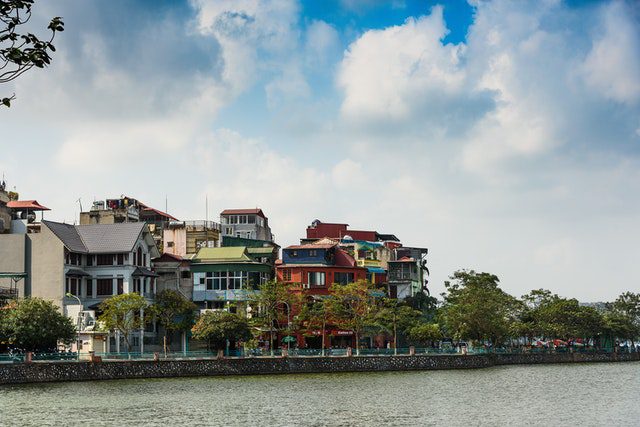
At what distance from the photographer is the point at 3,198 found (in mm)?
116625

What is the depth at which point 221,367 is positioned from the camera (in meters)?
81.2

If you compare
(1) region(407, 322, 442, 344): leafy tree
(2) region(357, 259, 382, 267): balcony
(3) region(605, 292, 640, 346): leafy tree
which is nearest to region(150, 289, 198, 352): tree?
(1) region(407, 322, 442, 344): leafy tree

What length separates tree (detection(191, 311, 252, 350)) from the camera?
88.9m

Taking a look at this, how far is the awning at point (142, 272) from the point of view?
97750 mm

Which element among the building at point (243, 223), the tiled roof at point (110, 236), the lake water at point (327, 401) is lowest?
the lake water at point (327, 401)

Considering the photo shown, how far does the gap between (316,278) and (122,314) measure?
26374 mm

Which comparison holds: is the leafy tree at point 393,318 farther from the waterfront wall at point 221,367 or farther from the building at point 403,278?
the building at point 403,278

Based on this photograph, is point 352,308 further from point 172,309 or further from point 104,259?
point 104,259

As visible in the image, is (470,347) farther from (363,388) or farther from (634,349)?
(634,349)

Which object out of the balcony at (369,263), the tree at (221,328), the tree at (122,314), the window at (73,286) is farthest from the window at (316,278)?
the window at (73,286)

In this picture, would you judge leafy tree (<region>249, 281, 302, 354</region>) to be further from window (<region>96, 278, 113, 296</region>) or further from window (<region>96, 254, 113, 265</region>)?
window (<region>96, 254, 113, 265</region>)

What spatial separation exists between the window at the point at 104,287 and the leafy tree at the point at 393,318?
27.4m

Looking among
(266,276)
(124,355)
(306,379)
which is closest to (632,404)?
(306,379)

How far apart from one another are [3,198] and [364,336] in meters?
48.4
